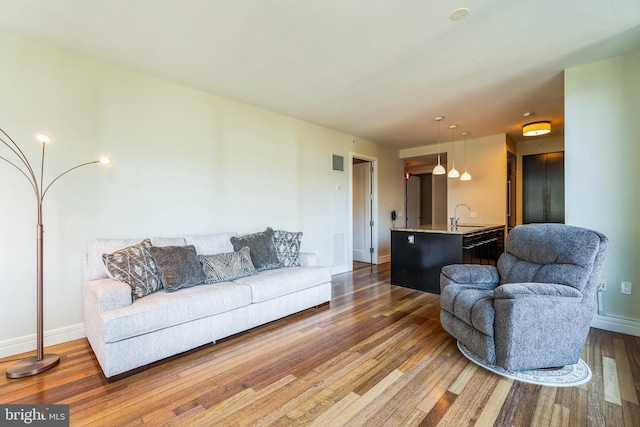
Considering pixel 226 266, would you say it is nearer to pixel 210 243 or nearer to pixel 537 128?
pixel 210 243

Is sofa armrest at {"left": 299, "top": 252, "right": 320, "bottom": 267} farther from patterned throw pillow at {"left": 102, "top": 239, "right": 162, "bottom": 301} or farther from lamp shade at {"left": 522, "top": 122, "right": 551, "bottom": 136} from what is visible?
lamp shade at {"left": 522, "top": 122, "right": 551, "bottom": 136}

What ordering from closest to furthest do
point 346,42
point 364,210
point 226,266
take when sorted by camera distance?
point 346,42
point 226,266
point 364,210

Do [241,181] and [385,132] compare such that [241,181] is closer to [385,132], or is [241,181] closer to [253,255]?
[253,255]

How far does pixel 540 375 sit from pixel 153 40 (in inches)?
157

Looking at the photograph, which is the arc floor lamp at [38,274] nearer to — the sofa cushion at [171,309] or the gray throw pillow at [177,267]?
the sofa cushion at [171,309]

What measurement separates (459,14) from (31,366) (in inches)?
→ 162

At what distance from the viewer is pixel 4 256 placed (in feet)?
7.91

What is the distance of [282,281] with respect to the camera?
3.09 m

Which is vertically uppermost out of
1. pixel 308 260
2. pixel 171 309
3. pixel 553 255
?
pixel 553 255

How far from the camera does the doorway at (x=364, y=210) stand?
6312 millimetres

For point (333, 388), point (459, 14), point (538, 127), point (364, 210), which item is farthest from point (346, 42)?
point (364, 210)

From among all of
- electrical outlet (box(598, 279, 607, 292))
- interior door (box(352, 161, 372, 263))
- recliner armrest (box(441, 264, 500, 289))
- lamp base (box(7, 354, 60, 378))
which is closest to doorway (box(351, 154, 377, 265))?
interior door (box(352, 161, 372, 263))

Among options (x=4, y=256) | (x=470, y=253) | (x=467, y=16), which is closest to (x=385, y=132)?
(x=470, y=253)

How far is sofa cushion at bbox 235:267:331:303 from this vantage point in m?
2.89
